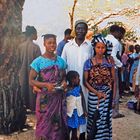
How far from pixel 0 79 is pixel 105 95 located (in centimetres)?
199

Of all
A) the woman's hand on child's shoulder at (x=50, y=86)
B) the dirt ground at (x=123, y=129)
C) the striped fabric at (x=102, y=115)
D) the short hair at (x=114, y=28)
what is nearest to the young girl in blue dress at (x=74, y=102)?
the striped fabric at (x=102, y=115)

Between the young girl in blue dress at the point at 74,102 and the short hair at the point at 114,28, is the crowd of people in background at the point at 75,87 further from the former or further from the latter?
the short hair at the point at 114,28

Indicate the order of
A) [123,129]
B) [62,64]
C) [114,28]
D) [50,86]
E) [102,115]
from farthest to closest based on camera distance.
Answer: [114,28]
[123,129]
[102,115]
[62,64]
[50,86]

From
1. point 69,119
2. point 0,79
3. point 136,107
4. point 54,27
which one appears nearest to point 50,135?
point 69,119

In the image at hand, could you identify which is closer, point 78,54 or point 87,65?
point 87,65

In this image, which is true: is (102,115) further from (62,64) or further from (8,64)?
(8,64)

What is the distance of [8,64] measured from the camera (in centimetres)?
623

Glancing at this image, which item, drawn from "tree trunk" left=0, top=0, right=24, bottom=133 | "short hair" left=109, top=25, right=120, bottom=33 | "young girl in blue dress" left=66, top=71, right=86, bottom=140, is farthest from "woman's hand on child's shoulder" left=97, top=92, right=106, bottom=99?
"short hair" left=109, top=25, right=120, bottom=33

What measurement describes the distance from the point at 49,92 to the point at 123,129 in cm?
242

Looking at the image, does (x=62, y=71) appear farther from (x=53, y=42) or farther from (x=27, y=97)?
(x=27, y=97)

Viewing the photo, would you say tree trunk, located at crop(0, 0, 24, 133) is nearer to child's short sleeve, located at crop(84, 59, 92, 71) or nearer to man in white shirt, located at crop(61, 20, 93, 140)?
man in white shirt, located at crop(61, 20, 93, 140)

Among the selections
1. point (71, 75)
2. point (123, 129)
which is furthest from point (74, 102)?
point (123, 129)

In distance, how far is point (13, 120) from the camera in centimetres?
626

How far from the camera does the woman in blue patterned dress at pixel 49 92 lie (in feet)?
15.4
